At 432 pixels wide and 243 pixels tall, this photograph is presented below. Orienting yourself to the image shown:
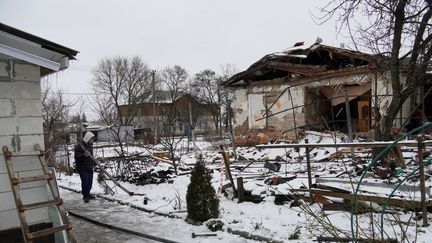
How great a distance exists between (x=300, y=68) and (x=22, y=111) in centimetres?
1549

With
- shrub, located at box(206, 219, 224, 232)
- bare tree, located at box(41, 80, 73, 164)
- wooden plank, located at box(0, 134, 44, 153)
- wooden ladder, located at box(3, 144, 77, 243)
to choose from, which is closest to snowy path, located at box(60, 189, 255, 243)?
shrub, located at box(206, 219, 224, 232)

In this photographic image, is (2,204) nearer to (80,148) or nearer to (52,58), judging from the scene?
(52,58)

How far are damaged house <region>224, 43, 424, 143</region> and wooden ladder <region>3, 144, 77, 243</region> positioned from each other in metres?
12.6

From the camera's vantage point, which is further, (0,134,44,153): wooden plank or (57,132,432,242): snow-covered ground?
(0,134,44,153): wooden plank

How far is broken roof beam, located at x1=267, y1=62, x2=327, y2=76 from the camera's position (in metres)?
19.1

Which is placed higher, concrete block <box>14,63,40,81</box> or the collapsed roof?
the collapsed roof

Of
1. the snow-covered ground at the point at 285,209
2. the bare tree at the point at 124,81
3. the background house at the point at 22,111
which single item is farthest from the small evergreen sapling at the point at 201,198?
the bare tree at the point at 124,81

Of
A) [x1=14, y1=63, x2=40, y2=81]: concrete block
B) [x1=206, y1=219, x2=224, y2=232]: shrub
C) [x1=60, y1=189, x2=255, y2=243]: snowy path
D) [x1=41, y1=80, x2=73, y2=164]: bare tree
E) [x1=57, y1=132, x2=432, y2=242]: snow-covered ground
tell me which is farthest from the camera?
[x1=41, y1=80, x2=73, y2=164]: bare tree

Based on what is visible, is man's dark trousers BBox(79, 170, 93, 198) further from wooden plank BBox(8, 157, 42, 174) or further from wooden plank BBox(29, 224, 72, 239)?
wooden plank BBox(29, 224, 72, 239)

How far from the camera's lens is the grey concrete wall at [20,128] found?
5691 mm

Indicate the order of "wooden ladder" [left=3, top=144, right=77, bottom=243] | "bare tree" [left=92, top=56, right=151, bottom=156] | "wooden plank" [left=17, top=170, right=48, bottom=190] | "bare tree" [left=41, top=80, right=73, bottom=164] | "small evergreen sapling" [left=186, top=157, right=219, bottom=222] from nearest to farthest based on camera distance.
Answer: "wooden ladder" [left=3, top=144, right=77, bottom=243], "wooden plank" [left=17, top=170, right=48, bottom=190], "small evergreen sapling" [left=186, top=157, right=219, bottom=222], "bare tree" [left=41, top=80, right=73, bottom=164], "bare tree" [left=92, top=56, right=151, bottom=156]

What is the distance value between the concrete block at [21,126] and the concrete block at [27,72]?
0.58 metres

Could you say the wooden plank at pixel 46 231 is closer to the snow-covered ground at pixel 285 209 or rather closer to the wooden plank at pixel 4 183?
the wooden plank at pixel 4 183

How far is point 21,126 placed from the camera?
5867 millimetres
